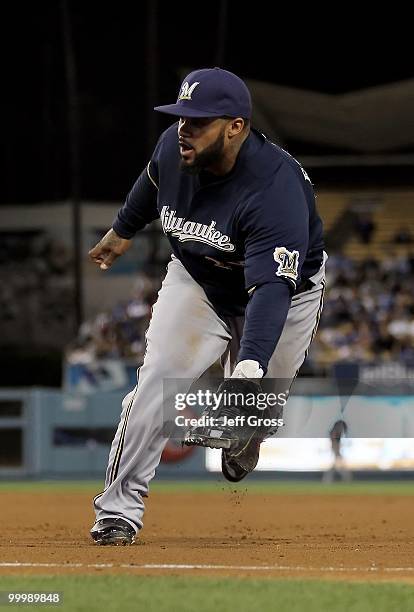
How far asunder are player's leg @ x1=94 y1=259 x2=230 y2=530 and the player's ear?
0.83m

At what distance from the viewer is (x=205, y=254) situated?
5844mm

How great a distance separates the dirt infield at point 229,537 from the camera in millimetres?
5309

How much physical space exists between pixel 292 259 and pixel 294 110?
72.1 ft

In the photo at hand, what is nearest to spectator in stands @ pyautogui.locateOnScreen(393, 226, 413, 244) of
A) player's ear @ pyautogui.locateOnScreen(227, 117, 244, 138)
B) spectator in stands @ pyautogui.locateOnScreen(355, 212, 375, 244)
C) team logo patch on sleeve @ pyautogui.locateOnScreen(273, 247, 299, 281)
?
spectator in stands @ pyautogui.locateOnScreen(355, 212, 375, 244)

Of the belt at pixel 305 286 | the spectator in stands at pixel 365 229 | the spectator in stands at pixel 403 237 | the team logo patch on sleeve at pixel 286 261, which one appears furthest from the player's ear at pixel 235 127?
the spectator in stands at pixel 365 229

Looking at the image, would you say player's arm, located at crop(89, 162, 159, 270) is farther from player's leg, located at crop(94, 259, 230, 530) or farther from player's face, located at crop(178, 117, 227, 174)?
player's face, located at crop(178, 117, 227, 174)

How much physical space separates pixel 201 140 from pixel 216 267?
64 cm

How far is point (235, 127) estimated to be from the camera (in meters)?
5.69

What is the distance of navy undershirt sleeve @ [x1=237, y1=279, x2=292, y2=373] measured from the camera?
5.46m

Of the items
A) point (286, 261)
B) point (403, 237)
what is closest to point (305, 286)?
point (286, 261)

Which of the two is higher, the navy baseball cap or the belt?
the navy baseball cap

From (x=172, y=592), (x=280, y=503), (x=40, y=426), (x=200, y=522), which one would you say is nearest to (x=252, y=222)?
(x=172, y=592)

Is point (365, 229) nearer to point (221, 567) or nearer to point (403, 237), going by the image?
point (403, 237)

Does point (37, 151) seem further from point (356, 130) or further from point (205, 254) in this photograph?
point (205, 254)
